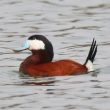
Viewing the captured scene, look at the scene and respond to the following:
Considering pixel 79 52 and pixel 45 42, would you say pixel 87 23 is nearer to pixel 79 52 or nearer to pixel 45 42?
pixel 79 52

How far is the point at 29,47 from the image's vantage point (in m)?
13.3

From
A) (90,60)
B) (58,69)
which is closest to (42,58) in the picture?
(58,69)

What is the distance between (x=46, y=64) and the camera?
42.2 ft

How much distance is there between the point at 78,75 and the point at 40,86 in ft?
3.34

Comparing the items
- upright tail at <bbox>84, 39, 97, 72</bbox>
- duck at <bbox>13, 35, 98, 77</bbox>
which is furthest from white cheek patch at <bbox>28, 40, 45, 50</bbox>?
upright tail at <bbox>84, 39, 97, 72</bbox>

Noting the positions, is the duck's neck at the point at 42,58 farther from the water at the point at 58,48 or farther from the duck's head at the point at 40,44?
the water at the point at 58,48

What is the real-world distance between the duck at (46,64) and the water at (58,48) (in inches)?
6.0

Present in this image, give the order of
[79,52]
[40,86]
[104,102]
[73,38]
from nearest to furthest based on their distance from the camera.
Answer: [104,102], [40,86], [79,52], [73,38]

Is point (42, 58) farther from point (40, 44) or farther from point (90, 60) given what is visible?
point (90, 60)

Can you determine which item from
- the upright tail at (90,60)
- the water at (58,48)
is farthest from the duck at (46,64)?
the water at (58,48)

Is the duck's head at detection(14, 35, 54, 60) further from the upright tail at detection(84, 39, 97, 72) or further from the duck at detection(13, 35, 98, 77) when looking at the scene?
the upright tail at detection(84, 39, 97, 72)

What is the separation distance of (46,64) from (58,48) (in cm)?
206

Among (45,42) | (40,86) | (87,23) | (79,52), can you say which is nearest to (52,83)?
(40,86)

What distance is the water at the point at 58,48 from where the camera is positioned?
35.7 ft
